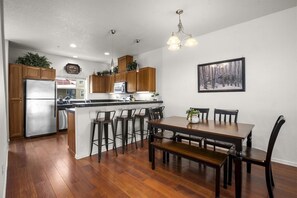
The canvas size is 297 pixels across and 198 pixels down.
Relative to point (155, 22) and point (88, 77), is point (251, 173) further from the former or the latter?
point (88, 77)

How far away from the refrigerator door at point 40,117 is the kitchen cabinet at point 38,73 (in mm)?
735

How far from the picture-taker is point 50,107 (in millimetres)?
4586

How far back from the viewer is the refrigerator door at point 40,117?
426 centimetres

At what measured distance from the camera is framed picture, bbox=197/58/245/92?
10.3 ft

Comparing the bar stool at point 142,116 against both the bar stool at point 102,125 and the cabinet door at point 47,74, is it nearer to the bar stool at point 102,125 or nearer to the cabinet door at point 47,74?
the bar stool at point 102,125

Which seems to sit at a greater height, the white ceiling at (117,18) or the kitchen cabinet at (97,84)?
the white ceiling at (117,18)

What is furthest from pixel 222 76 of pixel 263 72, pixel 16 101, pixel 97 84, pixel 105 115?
pixel 16 101

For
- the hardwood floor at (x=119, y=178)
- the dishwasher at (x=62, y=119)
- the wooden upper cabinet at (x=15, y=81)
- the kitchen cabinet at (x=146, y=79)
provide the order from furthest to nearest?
the dishwasher at (x=62, y=119) < the kitchen cabinet at (x=146, y=79) < the wooden upper cabinet at (x=15, y=81) < the hardwood floor at (x=119, y=178)

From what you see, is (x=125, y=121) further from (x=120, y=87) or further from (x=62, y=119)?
(x=62, y=119)

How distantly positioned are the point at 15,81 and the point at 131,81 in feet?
10.9

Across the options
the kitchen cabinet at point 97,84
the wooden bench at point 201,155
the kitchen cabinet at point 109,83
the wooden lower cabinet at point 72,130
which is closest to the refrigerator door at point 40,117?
the wooden lower cabinet at point 72,130

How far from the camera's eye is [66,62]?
578 centimetres

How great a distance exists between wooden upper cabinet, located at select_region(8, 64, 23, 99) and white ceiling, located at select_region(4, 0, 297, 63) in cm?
74

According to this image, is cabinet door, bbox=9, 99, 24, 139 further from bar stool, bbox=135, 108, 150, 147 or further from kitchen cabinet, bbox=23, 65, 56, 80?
bar stool, bbox=135, 108, 150, 147
